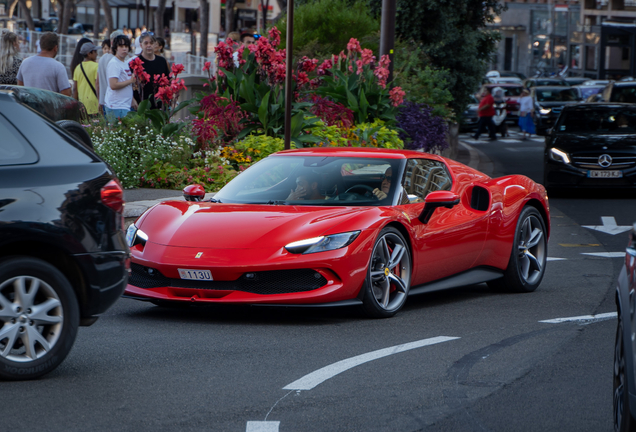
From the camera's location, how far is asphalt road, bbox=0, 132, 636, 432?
15.8 ft

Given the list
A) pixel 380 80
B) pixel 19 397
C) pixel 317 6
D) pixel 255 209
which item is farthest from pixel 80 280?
pixel 317 6

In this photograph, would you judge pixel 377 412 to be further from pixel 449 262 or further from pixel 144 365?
pixel 449 262

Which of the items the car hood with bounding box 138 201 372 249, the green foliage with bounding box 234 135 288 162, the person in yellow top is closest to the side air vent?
the car hood with bounding box 138 201 372 249

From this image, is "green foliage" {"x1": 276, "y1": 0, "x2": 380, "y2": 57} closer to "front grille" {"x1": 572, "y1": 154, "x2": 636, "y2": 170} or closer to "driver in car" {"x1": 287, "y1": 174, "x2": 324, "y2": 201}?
"front grille" {"x1": 572, "y1": 154, "x2": 636, "y2": 170}

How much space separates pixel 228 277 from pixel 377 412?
2.28m

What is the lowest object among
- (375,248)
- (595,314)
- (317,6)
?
(595,314)

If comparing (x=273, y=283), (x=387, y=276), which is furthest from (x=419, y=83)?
(x=273, y=283)

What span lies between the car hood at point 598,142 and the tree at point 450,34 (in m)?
6.20

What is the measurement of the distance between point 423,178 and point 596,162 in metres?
10.2

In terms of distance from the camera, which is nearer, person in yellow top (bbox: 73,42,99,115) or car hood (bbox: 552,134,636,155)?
person in yellow top (bbox: 73,42,99,115)

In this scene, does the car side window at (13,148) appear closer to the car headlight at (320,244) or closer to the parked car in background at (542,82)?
the car headlight at (320,244)

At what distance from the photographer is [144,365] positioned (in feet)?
19.1

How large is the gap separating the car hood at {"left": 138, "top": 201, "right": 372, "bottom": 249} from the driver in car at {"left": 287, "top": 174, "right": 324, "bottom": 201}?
0.30 metres

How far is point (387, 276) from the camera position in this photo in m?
7.49
